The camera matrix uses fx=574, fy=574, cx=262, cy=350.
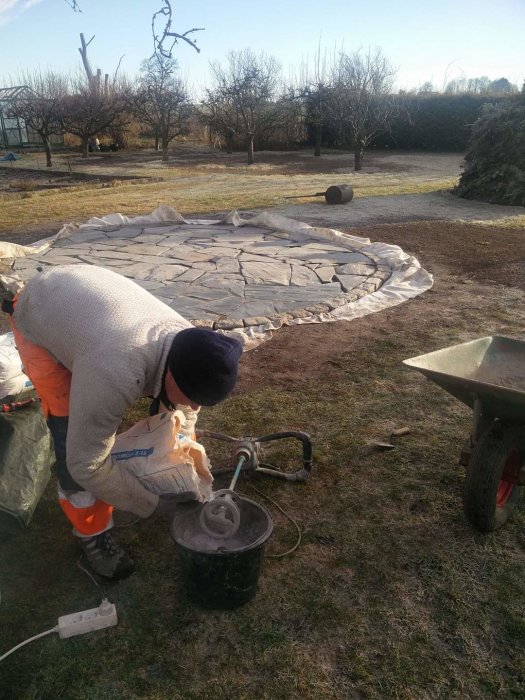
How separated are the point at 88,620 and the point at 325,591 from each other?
2.98ft

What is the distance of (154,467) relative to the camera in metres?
2.22

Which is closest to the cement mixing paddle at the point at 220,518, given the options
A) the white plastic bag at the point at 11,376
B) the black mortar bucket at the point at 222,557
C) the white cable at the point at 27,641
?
the black mortar bucket at the point at 222,557

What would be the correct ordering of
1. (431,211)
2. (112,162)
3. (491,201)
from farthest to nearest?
1. (112,162)
2. (491,201)
3. (431,211)

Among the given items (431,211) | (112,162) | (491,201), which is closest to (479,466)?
(431,211)

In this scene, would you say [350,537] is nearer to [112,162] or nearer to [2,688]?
[2,688]

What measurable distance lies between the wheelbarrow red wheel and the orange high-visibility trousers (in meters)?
1.56

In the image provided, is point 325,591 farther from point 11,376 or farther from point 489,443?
point 11,376

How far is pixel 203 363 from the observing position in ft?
6.04

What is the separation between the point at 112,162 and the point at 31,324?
2256cm

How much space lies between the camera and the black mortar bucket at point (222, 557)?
80.8 inches

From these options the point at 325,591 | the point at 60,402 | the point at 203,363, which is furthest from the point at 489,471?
the point at 60,402

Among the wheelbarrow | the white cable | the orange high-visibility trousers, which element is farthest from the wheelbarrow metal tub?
the white cable

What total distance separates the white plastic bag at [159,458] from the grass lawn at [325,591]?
0.43 m

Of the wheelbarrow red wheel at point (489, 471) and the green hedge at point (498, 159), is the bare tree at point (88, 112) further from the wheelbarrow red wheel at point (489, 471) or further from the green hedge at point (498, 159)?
the wheelbarrow red wheel at point (489, 471)
